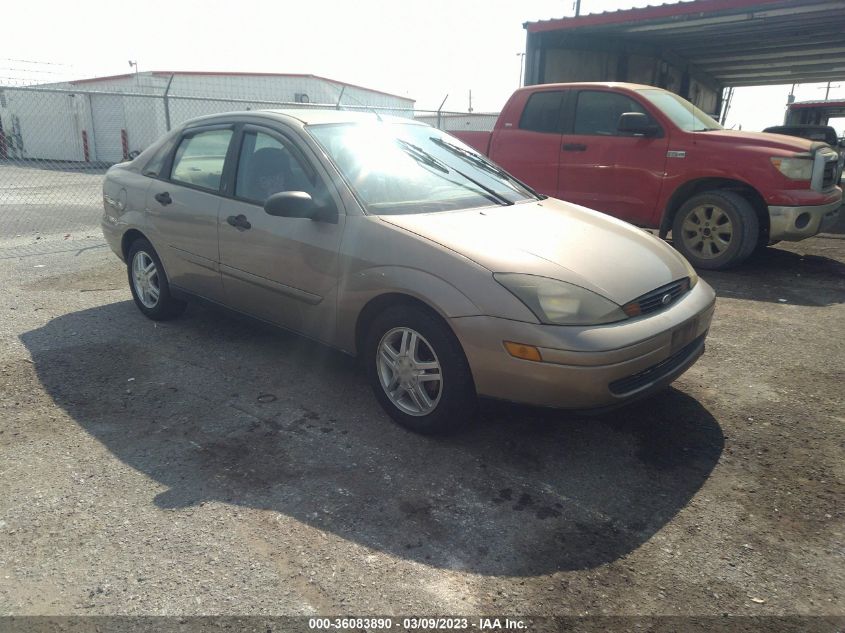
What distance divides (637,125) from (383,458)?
209 inches

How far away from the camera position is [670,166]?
22.6 ft

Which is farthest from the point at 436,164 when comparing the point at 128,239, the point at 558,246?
the point at 128,239

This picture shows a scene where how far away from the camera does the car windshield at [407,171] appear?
141 inches

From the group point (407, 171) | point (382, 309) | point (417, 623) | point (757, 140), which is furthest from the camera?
point (757, 140)

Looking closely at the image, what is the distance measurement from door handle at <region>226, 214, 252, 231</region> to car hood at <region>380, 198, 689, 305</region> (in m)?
1.02

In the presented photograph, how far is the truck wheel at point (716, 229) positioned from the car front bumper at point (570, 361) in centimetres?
420

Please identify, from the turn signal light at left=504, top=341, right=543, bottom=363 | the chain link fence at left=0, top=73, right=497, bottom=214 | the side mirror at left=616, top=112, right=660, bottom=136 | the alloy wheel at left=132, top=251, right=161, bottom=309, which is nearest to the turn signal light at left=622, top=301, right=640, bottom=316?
the turn signal light at left=504, top=341, right=543, bottom=363

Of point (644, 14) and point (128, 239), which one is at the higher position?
point (644, 14)

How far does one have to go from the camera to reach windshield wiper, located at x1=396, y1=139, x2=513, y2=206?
3.95m

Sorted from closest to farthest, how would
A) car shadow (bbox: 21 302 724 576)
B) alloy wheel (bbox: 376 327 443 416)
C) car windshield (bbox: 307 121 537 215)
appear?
1. car shadow (bbox: 21 302 724 576)
2. alloy wheel (bbox: 376 327 443 416)
3. car windshield (bbox: 307 121 537 215)

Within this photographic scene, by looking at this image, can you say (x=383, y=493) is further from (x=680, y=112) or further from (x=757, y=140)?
(x=680, y=112)

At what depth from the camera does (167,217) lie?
15.0ft

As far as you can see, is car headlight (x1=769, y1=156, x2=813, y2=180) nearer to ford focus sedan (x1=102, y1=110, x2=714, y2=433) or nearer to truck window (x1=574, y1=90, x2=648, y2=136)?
truck window (x1=574, y1=90, x2=648, y2=136)

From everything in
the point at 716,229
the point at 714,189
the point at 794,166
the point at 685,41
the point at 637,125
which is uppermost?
the point at 685,41
